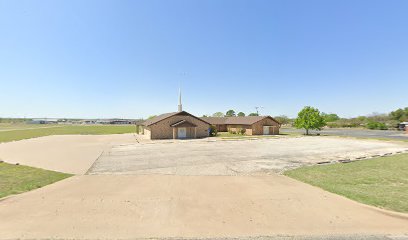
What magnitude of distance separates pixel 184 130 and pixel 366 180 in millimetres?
29361

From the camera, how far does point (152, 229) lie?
6383 millimetres

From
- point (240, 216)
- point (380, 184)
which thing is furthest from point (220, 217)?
point (380, 184)

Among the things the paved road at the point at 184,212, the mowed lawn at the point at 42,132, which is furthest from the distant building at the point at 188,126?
the paved road at the point at 184,212

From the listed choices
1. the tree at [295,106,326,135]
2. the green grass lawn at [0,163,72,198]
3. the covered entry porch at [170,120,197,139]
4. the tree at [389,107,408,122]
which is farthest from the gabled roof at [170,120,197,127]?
the tree at [389,107,408,122]

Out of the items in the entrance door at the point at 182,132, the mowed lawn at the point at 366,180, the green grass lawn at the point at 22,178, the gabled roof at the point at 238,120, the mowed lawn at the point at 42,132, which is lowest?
the mowed lawn at the point at 366,180

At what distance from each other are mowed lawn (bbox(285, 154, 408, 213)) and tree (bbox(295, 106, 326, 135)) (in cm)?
2912

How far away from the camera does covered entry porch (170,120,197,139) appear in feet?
122

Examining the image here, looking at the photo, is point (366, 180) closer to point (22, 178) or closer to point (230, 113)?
point (22, 178)

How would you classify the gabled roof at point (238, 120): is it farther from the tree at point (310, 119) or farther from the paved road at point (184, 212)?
the paved road at point (184, 212)

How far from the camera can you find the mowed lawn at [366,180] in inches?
335

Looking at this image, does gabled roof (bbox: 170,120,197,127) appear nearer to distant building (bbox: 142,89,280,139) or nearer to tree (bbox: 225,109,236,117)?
distant building (bbox: 142,89,280,139)

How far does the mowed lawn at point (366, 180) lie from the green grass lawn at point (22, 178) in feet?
45.6

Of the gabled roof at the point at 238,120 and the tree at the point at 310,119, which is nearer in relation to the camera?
the tree at the point at 310,119

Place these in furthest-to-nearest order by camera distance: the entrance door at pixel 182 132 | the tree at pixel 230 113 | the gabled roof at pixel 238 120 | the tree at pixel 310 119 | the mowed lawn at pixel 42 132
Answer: the tree at pixel 230 113 < the gabled roof at pixel 238 120 < the tree at pixel 310 119 < the mowed lawn at pixel 42 132 < the entrance door at pixel 182 132
